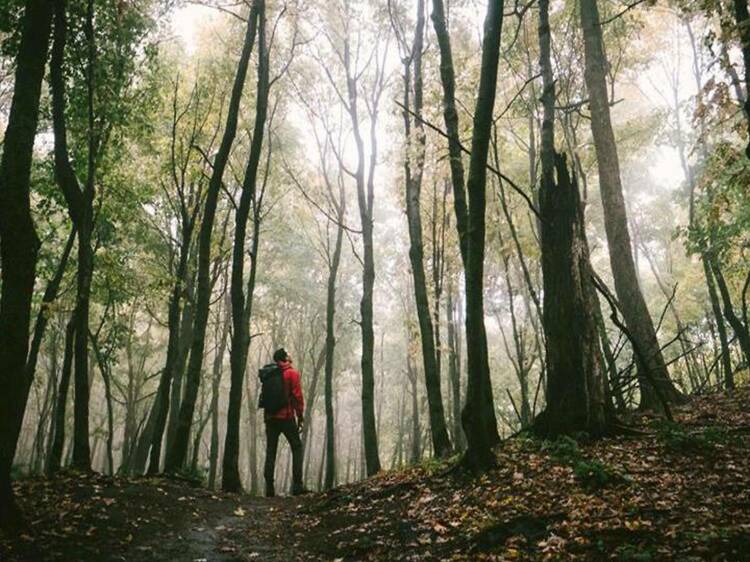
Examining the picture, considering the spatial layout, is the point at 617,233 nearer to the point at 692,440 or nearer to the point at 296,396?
the point at 692,440

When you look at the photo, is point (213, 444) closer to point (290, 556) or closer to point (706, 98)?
point (290, 556)

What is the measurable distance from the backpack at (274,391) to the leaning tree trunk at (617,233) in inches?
232

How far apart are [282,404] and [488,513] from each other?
5.54 m

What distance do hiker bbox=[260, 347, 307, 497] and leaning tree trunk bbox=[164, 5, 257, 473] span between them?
3.96ft

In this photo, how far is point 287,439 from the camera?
9.52 meters

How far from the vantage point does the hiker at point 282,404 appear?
948 cm

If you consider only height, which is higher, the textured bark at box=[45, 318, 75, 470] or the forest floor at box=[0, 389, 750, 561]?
the textured bark at box=[45, 318, 75, 470]

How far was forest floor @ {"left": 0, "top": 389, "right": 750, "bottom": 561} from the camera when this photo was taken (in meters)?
3.64

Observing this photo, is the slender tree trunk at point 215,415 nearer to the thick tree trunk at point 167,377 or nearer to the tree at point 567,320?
the thick tree trunk at point 167,377

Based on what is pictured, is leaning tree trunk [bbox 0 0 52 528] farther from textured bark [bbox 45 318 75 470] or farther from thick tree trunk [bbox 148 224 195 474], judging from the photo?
thick tree trunk [bbox 148 224 195 474]

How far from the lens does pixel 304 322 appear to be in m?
30.7

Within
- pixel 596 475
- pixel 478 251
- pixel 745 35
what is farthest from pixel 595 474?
pixel 745 35

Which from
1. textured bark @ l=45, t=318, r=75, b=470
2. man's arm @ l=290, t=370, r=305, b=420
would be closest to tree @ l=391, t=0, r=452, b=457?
man's arm @ l=290, t=370, r=305, b=420

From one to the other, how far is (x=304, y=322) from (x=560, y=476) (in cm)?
2625
